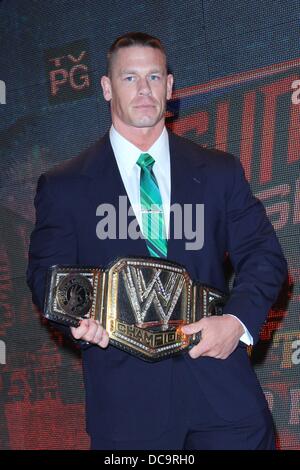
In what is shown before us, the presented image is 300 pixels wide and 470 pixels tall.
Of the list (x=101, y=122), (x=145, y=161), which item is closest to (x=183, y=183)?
(x=145, y=161)

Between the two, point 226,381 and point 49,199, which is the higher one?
point 49,199

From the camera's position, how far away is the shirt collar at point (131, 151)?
2744 mm

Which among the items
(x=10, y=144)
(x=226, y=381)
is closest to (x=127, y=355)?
(x=226, y=381)

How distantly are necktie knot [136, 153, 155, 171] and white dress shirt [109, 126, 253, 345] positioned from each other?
0.01m

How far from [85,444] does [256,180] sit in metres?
1.82

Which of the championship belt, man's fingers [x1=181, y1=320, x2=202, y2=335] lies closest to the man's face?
the championship belt

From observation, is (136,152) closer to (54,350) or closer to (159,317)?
(159,317)

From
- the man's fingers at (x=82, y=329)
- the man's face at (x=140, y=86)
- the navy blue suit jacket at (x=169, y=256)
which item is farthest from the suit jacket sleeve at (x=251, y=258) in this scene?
the man's fingers at (x=82, y=329)

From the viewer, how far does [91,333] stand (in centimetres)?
239

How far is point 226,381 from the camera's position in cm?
252

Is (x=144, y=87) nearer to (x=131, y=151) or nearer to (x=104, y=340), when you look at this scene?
(x=131, y=151)

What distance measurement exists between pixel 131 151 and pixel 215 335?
27.3 inches

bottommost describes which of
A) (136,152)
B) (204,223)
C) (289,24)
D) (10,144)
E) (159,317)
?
(159,317)

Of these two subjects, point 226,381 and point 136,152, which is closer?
point 226,381
